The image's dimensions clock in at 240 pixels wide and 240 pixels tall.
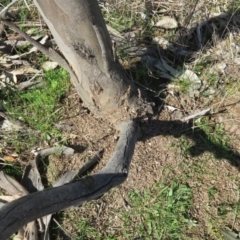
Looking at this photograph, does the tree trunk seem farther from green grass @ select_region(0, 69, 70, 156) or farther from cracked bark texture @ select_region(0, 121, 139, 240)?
green grass @ select_region(0, 69, 70, 156)

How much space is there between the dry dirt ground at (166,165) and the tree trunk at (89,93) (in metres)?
0.19

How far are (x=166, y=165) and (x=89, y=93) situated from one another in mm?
635

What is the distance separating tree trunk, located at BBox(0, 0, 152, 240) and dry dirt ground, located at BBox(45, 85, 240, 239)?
0.19m

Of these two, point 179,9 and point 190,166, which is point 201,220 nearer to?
point 190,166

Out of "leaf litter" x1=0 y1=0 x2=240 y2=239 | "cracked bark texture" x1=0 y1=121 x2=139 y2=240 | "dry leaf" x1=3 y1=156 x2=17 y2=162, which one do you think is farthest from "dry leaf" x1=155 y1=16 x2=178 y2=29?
"dry leaf" x1=3 y1=156 x2=17 y2=162

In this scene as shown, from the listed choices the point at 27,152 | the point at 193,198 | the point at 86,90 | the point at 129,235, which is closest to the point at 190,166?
the point at 193,198

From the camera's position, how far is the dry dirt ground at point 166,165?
2445mm

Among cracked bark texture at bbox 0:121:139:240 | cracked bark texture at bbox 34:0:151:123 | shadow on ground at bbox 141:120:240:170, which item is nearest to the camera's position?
cracked bark texture at bbox 0:121:139:240

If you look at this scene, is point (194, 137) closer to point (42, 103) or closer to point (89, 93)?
point (89, 93)

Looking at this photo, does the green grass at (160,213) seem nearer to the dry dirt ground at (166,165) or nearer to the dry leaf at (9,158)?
the dry dirt ground at (166,165)

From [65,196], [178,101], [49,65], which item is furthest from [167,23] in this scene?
[65,196]

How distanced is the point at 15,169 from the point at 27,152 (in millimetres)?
127

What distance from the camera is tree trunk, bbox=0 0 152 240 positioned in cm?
149

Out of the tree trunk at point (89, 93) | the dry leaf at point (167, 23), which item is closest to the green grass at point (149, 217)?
the tree trunk at point (89, 93)
